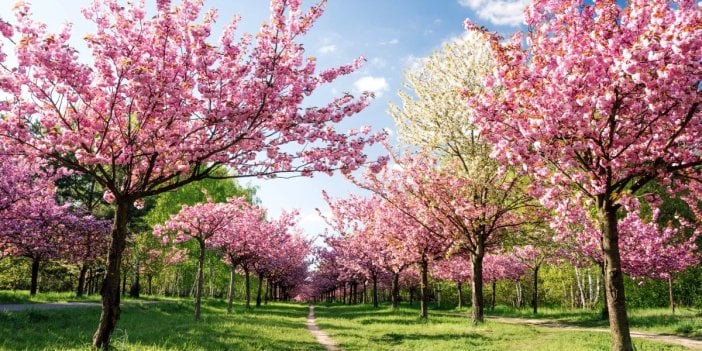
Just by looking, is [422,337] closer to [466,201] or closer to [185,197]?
[466,201]

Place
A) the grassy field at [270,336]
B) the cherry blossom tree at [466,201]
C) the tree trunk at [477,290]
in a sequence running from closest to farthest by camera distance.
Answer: the grassy field at [270,336]
the cherry blossom tree at [466,201]
the tree trunk at [477,290]

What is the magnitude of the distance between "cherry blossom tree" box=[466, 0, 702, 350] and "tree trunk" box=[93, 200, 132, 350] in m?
8.06

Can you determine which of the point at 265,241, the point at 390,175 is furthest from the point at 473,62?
the point at 265,241

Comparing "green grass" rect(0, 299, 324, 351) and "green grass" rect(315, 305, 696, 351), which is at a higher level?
"green grass" rect(0, 299, 324, 351)

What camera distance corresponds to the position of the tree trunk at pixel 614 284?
27.0 ft

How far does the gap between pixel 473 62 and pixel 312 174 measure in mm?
12003

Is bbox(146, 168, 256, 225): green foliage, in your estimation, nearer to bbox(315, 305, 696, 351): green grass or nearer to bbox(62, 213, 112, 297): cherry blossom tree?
bbox(62, 213, 112, 297): cherry blossom tree

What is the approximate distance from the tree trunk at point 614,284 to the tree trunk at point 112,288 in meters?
9.82

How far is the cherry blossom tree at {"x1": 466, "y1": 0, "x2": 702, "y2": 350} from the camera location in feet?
22.3

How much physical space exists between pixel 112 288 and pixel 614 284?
10132mm

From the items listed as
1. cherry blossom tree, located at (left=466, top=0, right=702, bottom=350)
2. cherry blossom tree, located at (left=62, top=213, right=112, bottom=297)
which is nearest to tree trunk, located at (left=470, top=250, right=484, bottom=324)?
cherry blossom tree, located at (left=466, top=0, right=702, bottom=350)

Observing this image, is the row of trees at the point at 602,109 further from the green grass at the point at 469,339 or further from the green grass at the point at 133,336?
the green grass at the point at 133,336

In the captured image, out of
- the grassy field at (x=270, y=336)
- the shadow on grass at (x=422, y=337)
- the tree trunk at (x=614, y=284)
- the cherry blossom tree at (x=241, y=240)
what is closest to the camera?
the tree trunk at (x=614, y=284)

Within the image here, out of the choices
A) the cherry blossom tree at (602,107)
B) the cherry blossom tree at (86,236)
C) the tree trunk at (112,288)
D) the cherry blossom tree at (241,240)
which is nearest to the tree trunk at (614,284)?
the cherry blossom tree at (602,107)
